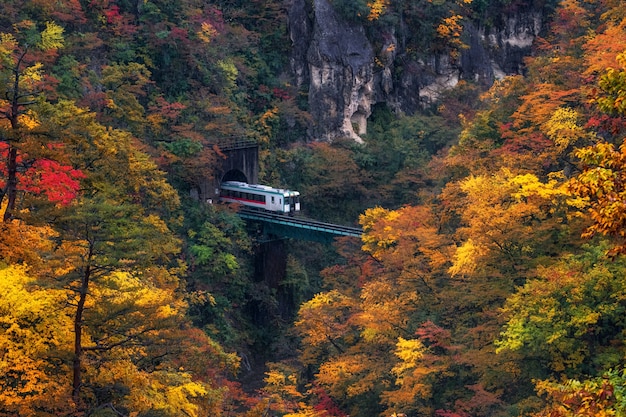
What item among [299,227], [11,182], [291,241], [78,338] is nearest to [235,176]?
[291,241]

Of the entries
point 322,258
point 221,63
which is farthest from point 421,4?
point 322,258

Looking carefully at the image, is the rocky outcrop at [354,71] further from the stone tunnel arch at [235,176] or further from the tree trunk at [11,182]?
the tree trunk at [11,182]

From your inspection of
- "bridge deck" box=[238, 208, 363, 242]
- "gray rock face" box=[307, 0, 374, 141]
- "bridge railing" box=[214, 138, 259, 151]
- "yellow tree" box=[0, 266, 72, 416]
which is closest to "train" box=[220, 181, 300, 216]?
"bridge deck" box=[238, 208, 363, 242]

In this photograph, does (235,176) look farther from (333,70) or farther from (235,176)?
(333,70)

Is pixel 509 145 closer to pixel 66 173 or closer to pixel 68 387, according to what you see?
pixel 66 173

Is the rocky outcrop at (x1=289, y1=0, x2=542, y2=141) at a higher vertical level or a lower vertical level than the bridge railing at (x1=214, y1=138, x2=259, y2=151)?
higher

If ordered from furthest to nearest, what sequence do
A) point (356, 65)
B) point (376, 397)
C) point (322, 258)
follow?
point (356, 65) < point (322, 258) < point (376, 397)

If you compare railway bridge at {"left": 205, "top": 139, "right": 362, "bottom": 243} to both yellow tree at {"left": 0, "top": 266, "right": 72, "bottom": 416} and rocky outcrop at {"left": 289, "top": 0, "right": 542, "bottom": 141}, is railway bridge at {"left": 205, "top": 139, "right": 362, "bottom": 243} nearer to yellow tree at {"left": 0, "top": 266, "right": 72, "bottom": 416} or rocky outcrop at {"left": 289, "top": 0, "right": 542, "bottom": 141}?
rocky outcrop at {"left": 289, "top": 0, "right": 542, "bottom": 141}
